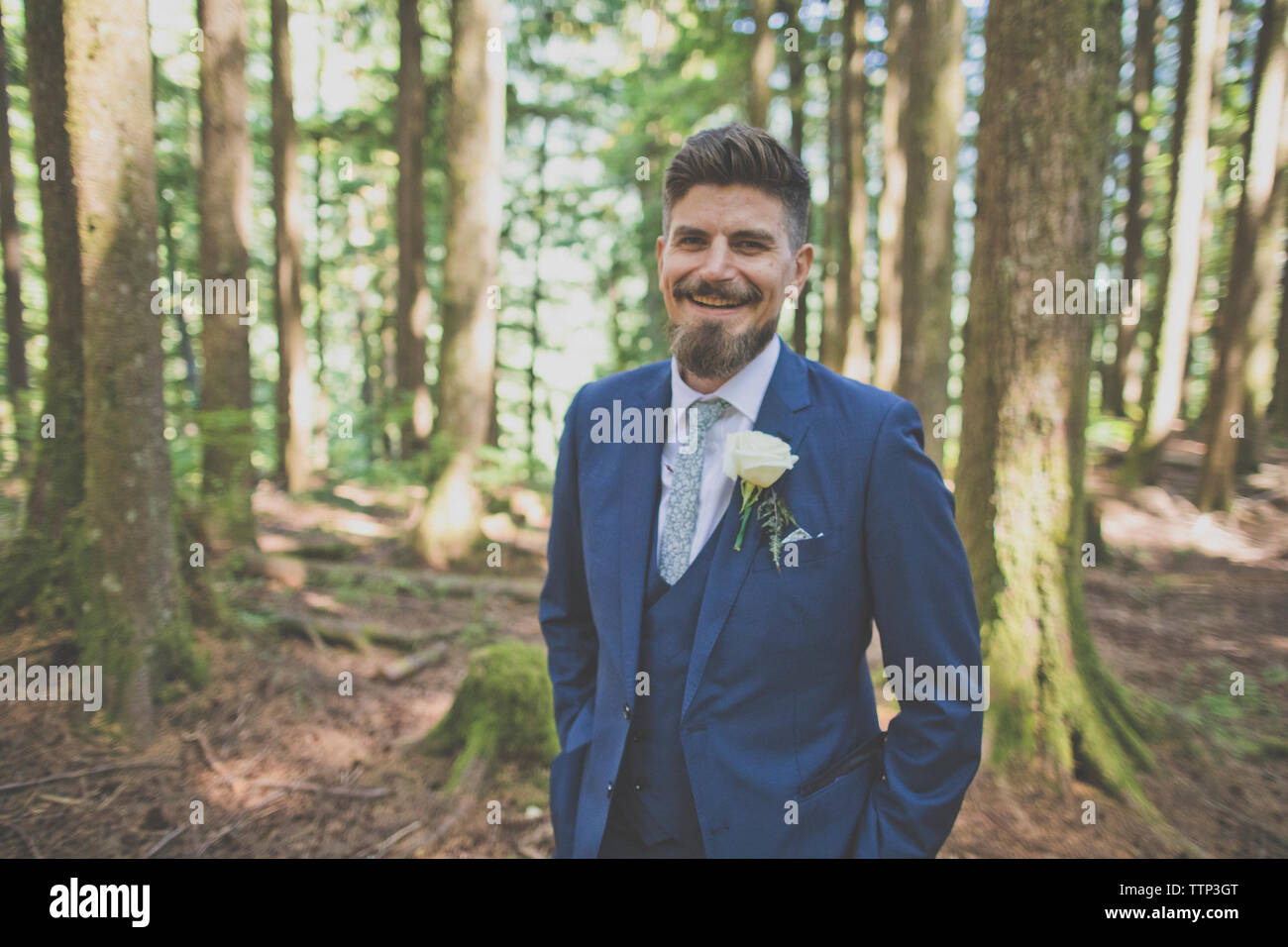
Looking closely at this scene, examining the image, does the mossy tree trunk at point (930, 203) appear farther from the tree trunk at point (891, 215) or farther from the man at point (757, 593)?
the man at point (757, 593)

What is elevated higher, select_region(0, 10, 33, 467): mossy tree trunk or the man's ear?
select_region(0, 10, 33, 467): mossy tree trunk

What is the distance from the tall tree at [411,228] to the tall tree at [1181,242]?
12.6m

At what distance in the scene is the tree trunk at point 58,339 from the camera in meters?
4.36

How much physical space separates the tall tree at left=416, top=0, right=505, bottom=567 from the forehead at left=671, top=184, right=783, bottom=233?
7.12m

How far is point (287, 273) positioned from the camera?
12617 millimetres

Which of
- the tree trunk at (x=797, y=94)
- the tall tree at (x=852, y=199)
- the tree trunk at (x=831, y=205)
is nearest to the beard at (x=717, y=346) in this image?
the tree trunk at (x=797, y=94)

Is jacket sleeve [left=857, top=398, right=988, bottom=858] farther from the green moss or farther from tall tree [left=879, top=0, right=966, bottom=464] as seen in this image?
tall tree [left=879, top=0, right=966, bottom=464]

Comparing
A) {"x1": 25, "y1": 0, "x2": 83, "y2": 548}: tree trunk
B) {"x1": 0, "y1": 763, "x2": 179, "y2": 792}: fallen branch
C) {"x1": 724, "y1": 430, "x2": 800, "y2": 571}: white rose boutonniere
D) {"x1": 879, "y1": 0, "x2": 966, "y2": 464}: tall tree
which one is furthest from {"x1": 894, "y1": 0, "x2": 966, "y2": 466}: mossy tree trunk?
{"x1": 25, "y1": 0, "x2": 83, "y2": 548}: tree trunk

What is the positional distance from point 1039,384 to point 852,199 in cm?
923

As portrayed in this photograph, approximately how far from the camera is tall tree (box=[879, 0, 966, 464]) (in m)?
8.10

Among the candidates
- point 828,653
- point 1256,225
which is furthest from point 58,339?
point 1256,225
